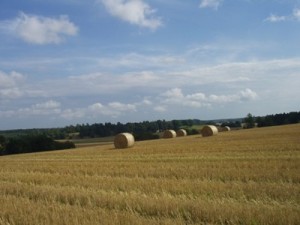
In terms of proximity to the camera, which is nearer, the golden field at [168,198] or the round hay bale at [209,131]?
the golden field at [168,198]

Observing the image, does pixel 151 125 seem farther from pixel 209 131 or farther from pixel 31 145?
pixel 209 131

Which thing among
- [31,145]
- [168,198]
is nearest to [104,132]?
[31,145]

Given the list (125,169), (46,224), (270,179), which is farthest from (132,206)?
(125,169)

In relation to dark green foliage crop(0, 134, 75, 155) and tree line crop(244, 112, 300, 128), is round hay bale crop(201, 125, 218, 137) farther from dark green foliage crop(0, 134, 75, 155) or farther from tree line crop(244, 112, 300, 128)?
tree line crop(244, 112, 300, 128)

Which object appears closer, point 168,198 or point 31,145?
point 168,198

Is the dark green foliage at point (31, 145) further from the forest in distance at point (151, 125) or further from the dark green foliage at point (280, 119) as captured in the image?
the dark green foliage at point (280, 119)

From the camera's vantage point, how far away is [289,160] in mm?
13953

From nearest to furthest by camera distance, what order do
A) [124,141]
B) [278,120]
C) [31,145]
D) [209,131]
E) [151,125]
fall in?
[124,141]
[209,131]
[31,145]
[278,120]
[151,125]

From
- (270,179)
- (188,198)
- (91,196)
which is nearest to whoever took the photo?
(188,198)

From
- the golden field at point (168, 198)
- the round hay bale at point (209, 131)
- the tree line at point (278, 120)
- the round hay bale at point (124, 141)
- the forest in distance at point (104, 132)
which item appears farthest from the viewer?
the tree line at point (278, 120)

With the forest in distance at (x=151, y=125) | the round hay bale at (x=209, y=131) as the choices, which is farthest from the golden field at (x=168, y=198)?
the forest in distance at (x=151, y=125)

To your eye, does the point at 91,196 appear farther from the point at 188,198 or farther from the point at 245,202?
the point at 245,202

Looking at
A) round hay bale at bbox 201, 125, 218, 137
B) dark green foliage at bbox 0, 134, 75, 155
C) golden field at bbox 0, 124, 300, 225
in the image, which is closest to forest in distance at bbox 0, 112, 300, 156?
dark green foliage at bbox 0, 134, 75, 155

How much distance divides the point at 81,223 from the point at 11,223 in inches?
55.6
